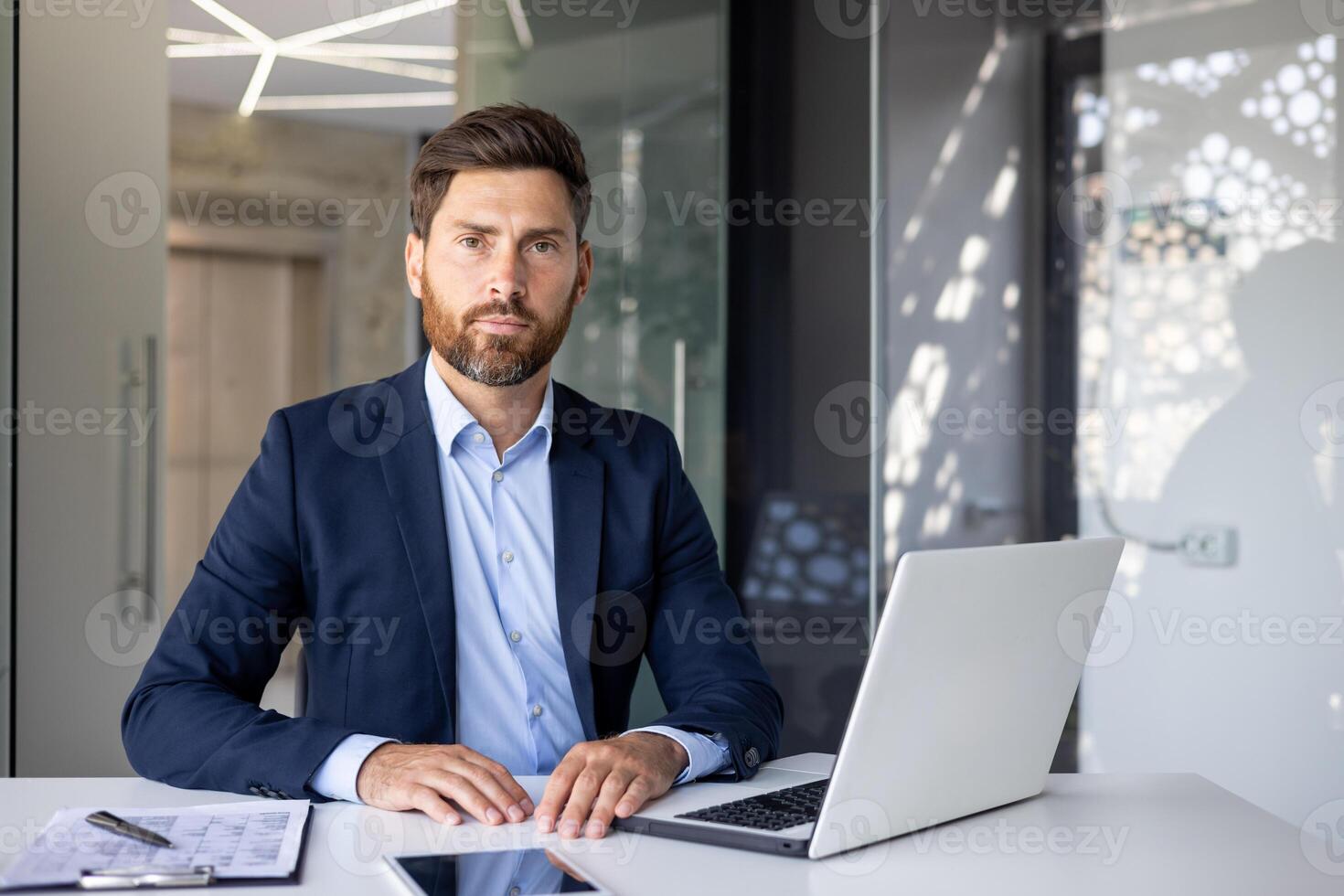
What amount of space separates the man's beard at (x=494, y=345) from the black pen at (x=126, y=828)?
2.72 ft

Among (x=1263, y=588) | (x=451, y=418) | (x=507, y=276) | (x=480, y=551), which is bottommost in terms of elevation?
(x=1263, y=588)

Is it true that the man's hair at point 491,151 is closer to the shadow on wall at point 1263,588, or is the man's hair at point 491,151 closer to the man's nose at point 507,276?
the man's nose at point 507,276

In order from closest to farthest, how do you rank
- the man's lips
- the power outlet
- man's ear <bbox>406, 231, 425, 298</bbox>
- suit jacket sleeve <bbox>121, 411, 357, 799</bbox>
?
1. suit jacket sleeve <bbox>121, 411, 357, 799</bbox>
2. the man's lips
3. man's ear <bbox>406, 231, 425, 298</bbox>
4. the power outlet

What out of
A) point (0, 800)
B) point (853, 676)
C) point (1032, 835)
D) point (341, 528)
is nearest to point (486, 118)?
point (341, 528)

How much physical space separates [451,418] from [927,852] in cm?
95

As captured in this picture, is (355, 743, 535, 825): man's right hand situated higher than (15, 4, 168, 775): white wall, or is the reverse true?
(15, 4, 168, 775): white wall

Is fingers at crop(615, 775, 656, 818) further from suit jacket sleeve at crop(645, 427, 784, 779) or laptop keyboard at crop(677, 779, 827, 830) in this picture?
suit jacket sleeve at crop(645, 427, 784, 779)

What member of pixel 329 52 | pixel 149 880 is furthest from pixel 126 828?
pixel 329 52

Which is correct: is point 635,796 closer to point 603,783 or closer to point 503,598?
point 603,783

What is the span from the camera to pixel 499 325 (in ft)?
6.20

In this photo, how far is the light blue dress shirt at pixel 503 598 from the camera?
1.82 metres

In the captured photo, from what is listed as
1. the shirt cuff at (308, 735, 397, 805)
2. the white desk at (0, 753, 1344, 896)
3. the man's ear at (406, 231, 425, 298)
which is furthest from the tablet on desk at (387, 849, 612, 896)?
the man's ear at (406, 231, 425, 298)

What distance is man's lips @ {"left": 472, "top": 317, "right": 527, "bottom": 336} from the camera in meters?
1.89

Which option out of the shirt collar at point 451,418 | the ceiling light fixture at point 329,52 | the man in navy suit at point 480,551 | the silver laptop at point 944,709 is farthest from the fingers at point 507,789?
the ceiling light fixture at point 329,52
